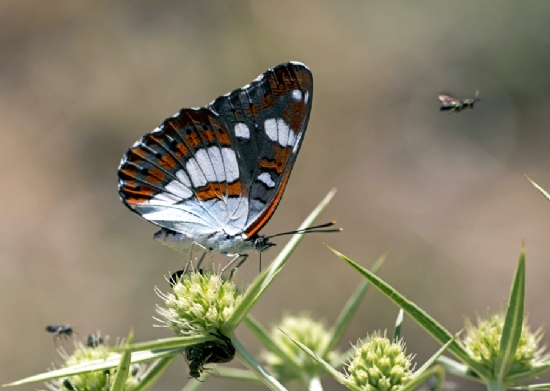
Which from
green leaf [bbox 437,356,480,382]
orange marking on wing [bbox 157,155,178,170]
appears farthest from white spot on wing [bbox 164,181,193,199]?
green leaf [bbox 437,356,480,382]

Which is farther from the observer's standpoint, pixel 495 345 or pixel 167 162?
pixel 167 162

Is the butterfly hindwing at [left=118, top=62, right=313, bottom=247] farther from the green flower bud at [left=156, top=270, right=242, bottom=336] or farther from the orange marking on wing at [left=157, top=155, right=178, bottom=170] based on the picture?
the green flower bud at [left=156, top=270, right=242, bottom=336]

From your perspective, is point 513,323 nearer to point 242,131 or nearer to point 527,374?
point 527,374

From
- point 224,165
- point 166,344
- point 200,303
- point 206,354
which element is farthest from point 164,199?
point 166,344

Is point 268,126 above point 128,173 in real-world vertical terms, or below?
above

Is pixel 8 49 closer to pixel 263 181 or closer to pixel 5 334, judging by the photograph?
pixel 5 334

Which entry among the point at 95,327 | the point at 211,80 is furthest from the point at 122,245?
the point at 211,80
